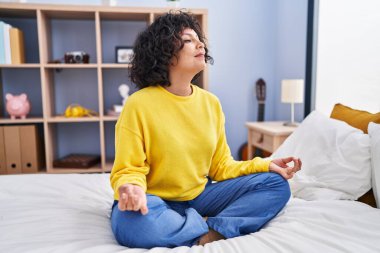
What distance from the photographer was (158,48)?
42.2 inches

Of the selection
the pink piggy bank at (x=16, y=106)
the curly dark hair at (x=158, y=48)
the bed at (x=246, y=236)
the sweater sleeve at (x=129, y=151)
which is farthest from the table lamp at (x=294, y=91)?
the pink piggy bank at (x=16, y=106)

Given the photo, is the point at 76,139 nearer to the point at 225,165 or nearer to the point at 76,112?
the point at 76,112

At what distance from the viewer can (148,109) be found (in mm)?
1019

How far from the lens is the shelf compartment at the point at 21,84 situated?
270 centimetres

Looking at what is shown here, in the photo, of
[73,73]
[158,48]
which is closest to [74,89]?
[73,73]

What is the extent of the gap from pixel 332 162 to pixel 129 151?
800 millimetres

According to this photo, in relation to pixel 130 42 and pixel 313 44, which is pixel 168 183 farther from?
pixel 130 42

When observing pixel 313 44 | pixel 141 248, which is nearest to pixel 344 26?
pixel 313 44

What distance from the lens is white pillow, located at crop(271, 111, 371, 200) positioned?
120 centimetres

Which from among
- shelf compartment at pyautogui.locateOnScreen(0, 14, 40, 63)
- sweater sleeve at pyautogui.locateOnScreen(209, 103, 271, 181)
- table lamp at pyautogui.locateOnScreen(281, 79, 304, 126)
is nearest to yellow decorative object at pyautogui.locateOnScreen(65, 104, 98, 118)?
shelf compartment at pyautogui.locateOnScreen(0, 14, 40, 63)

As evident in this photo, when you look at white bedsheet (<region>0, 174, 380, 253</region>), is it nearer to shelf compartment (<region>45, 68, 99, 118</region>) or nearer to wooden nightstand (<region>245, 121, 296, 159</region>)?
wooden nightstand (<region>245, 121, 296, 159</region>)

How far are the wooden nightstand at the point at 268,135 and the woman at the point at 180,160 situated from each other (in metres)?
1.01

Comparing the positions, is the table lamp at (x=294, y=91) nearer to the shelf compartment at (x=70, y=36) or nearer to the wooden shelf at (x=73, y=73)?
the wooden shelf at (x=73, y=73)

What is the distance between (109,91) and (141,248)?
2.18 meters
